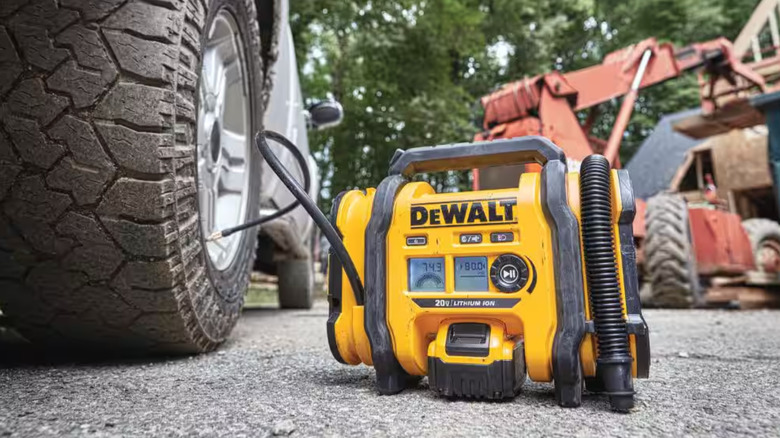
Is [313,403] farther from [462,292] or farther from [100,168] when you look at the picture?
[100,168]

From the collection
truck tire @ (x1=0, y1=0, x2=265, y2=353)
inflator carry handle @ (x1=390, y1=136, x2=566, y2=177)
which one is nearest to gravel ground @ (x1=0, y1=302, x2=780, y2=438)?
truck tire @ (x1=0, y1=0, x2=265, y2=353)

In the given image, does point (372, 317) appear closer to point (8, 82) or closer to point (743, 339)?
point (8, 82)

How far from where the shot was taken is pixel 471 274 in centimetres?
128

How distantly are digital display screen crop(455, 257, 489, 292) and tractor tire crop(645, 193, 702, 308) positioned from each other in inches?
164

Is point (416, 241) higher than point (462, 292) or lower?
higher

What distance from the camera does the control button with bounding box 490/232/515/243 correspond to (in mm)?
1244

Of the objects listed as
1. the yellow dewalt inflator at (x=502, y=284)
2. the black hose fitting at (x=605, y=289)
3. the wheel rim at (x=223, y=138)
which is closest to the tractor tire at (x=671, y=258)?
the wheel rim at (x=223, y=138)

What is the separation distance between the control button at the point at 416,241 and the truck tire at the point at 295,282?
335 centimetres

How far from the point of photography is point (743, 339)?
2529 mm

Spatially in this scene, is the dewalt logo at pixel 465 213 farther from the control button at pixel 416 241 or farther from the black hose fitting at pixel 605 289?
the black hose fitting at pixel 605 289

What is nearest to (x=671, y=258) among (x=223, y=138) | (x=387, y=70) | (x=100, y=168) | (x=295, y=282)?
(x=295, y=282)

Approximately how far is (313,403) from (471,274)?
1.43 ft

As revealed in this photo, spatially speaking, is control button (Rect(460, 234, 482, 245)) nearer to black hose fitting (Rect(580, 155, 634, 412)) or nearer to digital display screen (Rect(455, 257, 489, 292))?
digital display screen (Rect(455, 257, 489, 292))

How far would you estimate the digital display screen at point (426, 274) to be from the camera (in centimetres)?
130
